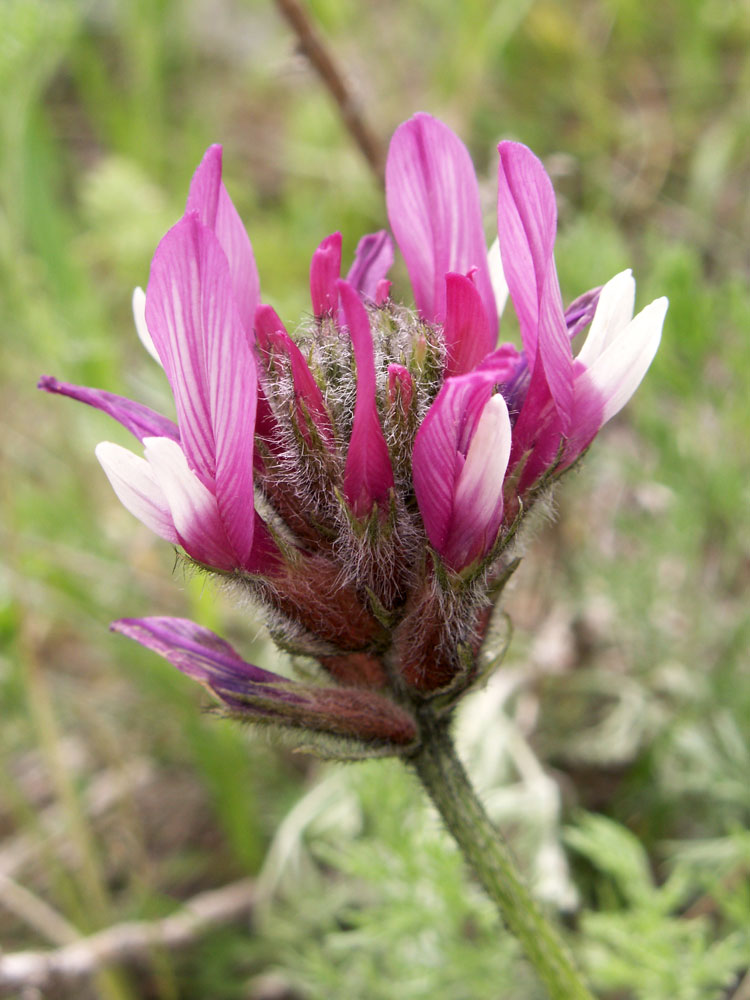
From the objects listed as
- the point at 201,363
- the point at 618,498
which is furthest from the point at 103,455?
the point at 618,498

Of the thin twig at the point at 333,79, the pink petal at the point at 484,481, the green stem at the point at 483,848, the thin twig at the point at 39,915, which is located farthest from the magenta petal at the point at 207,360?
the thin twig at the point at 39,915

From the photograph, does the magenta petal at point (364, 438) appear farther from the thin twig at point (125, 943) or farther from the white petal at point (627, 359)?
the thin twig at point (125, 943)

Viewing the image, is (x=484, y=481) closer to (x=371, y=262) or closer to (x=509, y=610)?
(x=371, y=262)

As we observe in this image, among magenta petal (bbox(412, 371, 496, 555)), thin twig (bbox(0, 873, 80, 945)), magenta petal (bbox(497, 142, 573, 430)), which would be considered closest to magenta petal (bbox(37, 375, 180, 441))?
magenta petal (bbox(412, 371, 496, 555))

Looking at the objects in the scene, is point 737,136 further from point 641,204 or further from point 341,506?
point 341,506

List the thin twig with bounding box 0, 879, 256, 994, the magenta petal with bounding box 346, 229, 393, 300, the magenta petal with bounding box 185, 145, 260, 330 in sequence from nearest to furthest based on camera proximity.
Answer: the magenta petal with bounding box 185, 145, 260, 330
the magenta petal with bounding box 346, 229, 393, 300
the thin twig with bounding box 0, 879, 256, 994

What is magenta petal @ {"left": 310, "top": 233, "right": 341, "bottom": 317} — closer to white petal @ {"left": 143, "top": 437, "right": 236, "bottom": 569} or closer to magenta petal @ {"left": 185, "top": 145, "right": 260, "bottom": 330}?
magenta petal @ {"left": 185, "top": 145, "right": 260, "bottom": 330}
